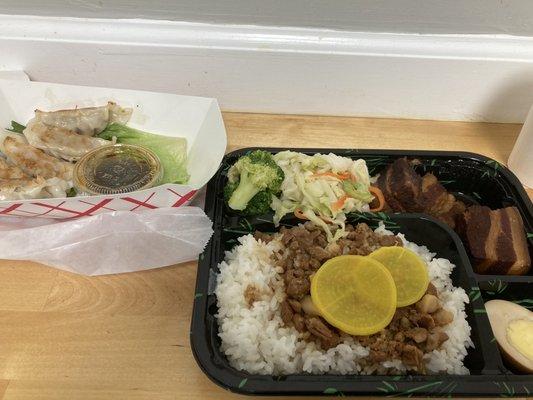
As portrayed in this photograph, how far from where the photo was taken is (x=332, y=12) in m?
1.84

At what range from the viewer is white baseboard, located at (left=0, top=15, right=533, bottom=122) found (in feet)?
6.14

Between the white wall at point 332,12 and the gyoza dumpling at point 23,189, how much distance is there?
2.45 ft

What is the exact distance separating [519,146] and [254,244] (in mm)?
1168

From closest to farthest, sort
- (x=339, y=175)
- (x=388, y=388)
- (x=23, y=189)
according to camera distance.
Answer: (x=388, y=388) < (x=23, y=189) < (x=339, y=175)

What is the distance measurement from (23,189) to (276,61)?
1114mm

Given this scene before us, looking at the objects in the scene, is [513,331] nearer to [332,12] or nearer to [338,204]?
[338,204]

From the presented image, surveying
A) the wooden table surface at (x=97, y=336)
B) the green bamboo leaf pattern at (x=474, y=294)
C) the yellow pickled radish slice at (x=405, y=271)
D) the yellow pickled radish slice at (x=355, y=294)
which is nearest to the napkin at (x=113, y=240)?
the wooden table surface at (x=97, y=336)

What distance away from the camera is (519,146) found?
1815 mm

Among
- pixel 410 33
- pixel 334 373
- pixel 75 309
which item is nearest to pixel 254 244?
pixel 334 373

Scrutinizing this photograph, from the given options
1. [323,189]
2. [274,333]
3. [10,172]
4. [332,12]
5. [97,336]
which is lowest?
[97,336]

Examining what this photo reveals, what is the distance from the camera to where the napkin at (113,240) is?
1.48 m

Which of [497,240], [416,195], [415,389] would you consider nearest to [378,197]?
[416,195]

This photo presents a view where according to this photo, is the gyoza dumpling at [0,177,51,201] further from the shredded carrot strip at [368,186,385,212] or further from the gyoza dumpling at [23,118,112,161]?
the shredded carrot strip at [368,186,385,212]

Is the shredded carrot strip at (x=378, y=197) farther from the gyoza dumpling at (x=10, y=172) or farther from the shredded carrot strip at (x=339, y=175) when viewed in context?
A: the gyoza dumpling at (x=10, y=172)
